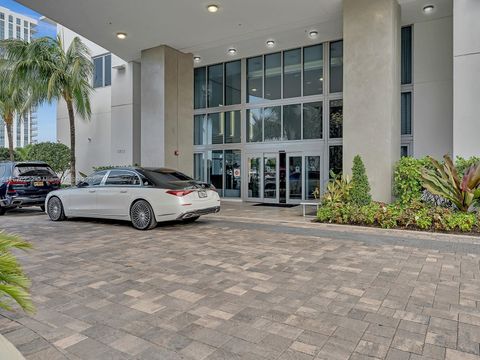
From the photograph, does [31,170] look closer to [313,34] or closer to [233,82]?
[233,82]

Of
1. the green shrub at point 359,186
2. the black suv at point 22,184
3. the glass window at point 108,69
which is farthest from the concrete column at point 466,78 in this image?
the glass window at point 108,69

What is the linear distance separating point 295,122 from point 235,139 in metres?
3.02

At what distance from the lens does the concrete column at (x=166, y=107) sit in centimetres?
1389

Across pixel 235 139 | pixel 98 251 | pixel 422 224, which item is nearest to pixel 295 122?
pixel 235 139

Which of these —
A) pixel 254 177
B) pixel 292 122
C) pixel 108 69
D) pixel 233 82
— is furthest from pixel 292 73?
pixel 108 69

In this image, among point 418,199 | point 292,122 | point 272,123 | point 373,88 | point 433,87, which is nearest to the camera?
point 418,199

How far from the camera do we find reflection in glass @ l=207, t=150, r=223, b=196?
1662 cm

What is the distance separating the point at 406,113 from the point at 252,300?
34.7 feet

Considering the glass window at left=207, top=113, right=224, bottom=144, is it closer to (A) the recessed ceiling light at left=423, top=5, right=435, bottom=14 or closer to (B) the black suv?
(B) the black suv

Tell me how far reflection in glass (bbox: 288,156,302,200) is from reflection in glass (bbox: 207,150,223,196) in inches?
140

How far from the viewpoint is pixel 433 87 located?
452 inches

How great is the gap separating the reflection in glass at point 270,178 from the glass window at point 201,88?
4557 mm


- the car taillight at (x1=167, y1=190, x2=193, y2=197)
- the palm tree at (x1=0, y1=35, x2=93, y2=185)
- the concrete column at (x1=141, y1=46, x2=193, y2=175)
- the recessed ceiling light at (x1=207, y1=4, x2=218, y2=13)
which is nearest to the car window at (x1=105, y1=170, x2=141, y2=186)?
the car taillight at (x1=167, y1=190, x2=193, y2=197)

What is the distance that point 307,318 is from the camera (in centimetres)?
337
